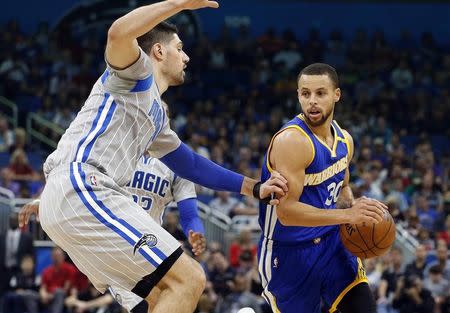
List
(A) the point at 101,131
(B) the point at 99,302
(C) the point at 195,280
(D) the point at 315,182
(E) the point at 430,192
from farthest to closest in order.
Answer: (E) the point at 430,192
(B) the point at 99,302
(D) the point at 315,182
(A) the point at 101,131
(C) the point at 195,280

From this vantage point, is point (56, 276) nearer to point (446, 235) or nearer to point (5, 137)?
point (5, 137)

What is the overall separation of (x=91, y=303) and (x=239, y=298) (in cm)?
214

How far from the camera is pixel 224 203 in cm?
1656

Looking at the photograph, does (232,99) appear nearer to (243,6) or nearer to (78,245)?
(243,6)

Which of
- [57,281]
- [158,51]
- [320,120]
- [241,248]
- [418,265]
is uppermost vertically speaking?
[158,51]

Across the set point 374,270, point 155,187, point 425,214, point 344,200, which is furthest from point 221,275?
point 344,200

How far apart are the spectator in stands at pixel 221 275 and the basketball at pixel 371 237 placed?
6803mm

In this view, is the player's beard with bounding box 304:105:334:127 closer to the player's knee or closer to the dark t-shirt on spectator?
the player's knee

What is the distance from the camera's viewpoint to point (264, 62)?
911 inches

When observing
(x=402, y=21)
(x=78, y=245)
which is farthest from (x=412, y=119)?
(x=78, y=245)

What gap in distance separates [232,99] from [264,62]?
1.91 meters

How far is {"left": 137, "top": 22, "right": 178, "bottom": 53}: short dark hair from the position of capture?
631 centimetres

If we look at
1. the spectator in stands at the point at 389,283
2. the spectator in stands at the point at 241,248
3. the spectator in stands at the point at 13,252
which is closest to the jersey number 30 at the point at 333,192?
the spectator in stands at the point at 389,283

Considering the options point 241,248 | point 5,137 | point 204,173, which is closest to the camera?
point 204,173
